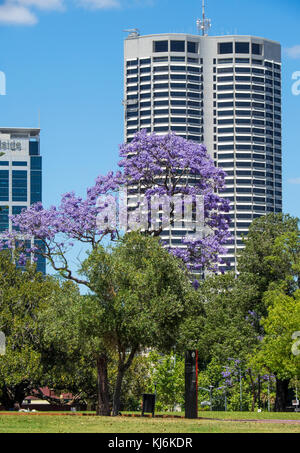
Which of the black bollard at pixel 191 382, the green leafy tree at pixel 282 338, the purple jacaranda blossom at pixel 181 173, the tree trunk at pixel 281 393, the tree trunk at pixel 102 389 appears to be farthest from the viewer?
the tree trunk at pixel 281 393

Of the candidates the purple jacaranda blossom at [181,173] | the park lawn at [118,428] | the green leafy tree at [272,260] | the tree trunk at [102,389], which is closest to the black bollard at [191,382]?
the tree trunk at [102,389]

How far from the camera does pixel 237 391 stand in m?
100

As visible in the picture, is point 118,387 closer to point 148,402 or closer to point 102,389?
point 148,402

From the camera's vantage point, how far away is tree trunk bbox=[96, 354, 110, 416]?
44.2m

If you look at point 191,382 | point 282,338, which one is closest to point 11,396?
point 282,338

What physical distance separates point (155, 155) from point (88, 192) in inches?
174

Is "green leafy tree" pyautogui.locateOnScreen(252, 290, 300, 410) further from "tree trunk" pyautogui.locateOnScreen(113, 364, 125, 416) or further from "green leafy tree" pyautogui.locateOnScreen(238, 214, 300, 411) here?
"tree trunk" pyautogui.locateOnScreen(113, 364, 125, 416)

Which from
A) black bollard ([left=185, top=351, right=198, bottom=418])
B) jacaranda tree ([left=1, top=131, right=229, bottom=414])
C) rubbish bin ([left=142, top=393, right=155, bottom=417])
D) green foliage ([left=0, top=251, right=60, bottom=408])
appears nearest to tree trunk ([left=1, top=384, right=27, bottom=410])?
green foliage ([left=0, top=251, right=60, bottom=408])

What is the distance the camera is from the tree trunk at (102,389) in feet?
145

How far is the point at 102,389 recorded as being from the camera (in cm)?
4541

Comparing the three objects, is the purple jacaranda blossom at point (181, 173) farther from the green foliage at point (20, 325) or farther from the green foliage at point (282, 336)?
the green foliage at point (282, 336)

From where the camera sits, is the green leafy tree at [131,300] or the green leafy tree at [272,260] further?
the green leafy tree at [272,260]
